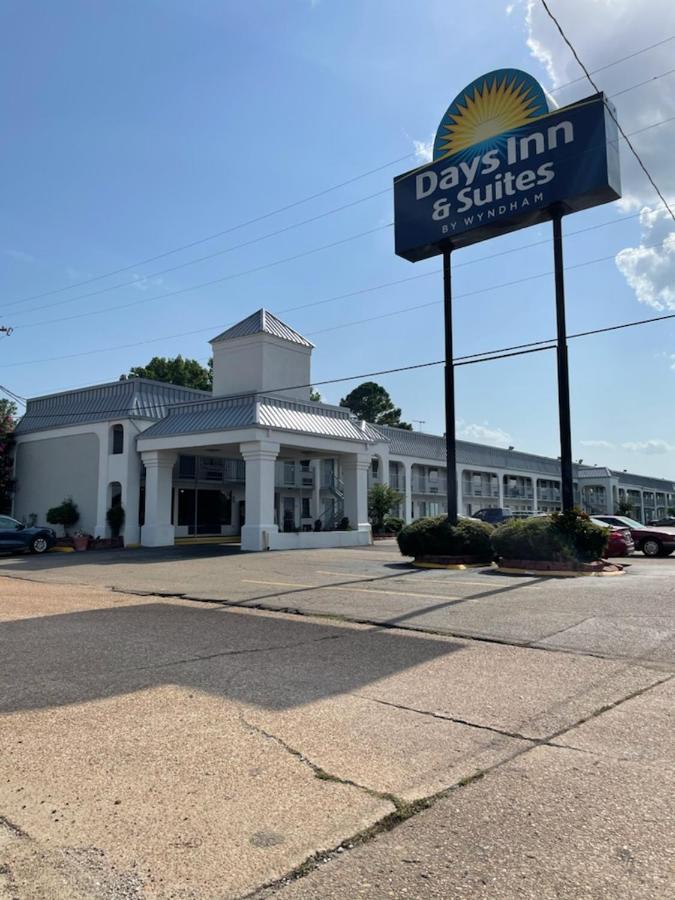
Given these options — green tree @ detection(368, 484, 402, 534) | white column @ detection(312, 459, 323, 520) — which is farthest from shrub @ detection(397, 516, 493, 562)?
white column @ detection(312, 459, 323, 520)

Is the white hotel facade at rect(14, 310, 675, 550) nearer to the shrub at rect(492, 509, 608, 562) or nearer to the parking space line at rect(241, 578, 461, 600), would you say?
the parking space line at rect(241, 578, 461, 600)

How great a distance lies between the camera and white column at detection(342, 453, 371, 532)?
30.7 m

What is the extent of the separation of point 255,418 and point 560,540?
43.4 ft

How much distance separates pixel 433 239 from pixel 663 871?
18.4m

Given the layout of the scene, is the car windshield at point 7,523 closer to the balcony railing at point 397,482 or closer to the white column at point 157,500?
the white column at point 157,500

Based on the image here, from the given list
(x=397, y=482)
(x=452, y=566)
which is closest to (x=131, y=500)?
Result: (x=452, y=566)

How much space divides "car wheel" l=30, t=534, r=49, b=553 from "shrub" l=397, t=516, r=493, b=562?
14764 mm

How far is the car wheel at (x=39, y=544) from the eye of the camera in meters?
25.6

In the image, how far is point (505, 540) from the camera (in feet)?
55.5

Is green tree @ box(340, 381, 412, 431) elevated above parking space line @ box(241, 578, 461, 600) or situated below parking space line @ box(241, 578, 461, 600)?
above

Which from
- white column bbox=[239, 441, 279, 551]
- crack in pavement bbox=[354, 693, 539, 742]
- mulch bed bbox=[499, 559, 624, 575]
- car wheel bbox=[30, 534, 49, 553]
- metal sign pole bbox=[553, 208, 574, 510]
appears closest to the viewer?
A: crack in pavement bbox=[354, 693, 539, 742]

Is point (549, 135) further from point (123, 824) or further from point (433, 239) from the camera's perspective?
point (123, 824)

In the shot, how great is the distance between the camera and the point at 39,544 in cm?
2597

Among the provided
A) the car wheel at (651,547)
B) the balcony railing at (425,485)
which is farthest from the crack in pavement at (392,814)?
the balcony railing at (425,485)
